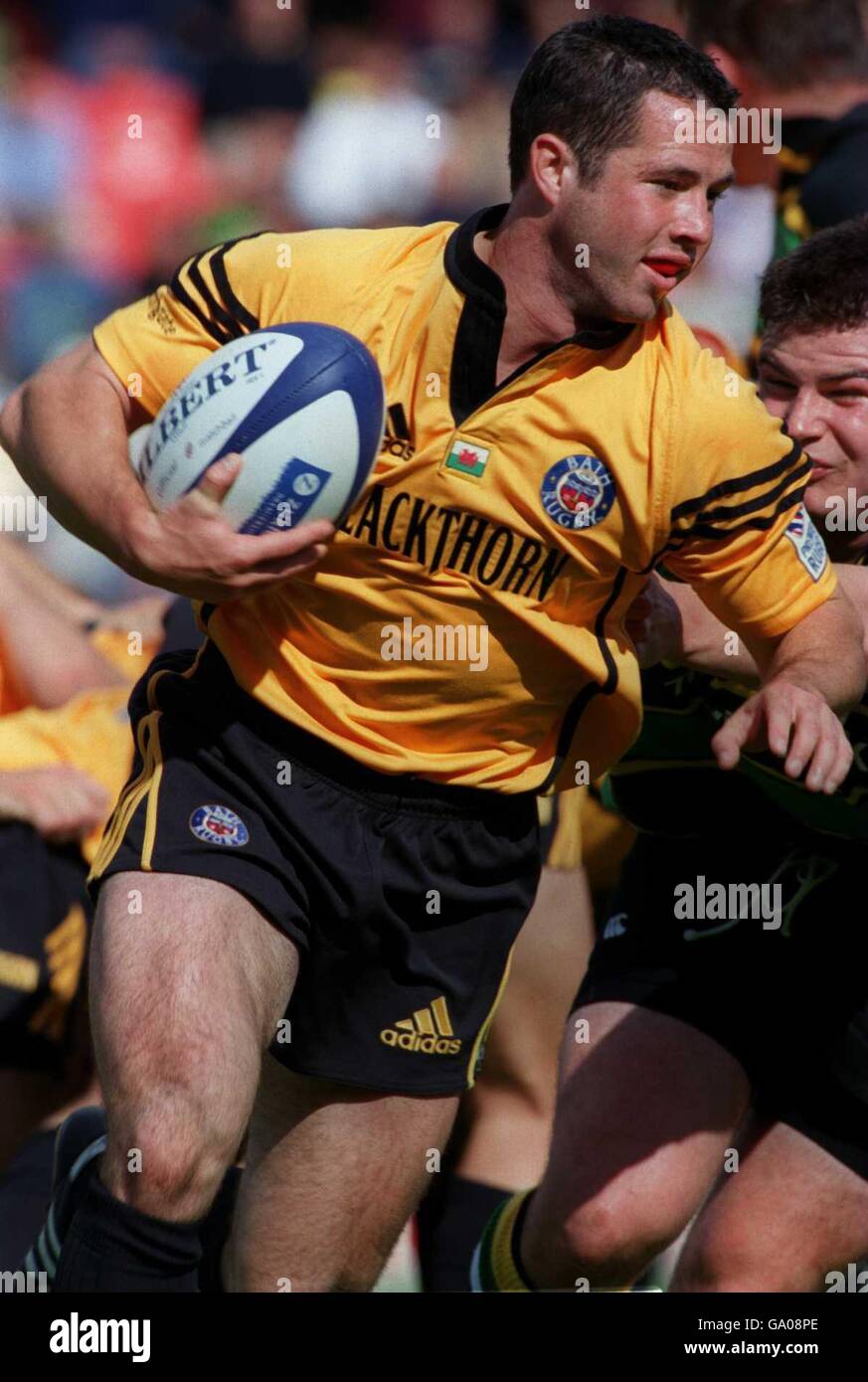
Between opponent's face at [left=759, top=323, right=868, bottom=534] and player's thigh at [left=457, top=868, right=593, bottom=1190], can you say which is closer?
opponent's face at [left=759, top=323, right=868, bottom=534]

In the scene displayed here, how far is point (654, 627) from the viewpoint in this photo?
3.98 m

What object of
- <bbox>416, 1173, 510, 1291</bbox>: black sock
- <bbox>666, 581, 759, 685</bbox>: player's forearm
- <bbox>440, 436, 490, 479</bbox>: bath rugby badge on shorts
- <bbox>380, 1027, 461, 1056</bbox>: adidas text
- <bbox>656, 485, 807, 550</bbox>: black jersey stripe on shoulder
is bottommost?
<bbox>416, 1173, 510, 1291</bbox>: black sock

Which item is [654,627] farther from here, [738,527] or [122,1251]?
[122,1251]

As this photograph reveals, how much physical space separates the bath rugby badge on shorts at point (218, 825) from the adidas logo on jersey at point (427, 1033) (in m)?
0.55

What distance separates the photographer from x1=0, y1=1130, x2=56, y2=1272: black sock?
190 inches

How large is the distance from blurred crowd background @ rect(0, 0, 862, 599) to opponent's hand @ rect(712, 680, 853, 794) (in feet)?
20.8

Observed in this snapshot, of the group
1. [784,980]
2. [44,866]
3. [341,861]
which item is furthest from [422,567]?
[44,866]

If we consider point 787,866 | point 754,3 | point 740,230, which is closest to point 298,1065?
point 787,866

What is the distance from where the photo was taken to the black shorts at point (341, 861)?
3639 millimetres

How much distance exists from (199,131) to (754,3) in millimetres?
5549

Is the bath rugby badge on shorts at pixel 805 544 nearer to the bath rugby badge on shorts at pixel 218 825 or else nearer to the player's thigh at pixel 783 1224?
the bath rugby badge on shorts at pixel 218 825

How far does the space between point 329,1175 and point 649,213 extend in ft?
6.66

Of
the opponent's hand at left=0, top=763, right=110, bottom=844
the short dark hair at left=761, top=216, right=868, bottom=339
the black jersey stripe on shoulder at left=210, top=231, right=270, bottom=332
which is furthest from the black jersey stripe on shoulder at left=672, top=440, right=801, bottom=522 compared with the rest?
the opponent's hand at left=0, top=763, right=110, bottom=844

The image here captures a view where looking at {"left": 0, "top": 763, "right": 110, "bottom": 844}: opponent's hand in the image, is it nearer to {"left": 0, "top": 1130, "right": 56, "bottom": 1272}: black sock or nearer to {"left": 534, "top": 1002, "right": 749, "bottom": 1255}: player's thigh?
{"left": 0, "top": 1130, "right": 56, "bottom": 1272}: black sock
